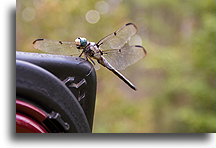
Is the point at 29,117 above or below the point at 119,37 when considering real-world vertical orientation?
below

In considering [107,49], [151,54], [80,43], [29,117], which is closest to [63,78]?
[29,117]

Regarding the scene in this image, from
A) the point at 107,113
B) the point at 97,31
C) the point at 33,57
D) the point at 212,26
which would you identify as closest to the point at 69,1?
the point at 97,31

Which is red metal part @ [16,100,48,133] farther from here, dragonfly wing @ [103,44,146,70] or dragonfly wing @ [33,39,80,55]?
dragonfly wing @ [103,44,146,70]

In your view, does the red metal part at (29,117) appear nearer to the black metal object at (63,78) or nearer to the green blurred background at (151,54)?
the black metal object at (63,78)

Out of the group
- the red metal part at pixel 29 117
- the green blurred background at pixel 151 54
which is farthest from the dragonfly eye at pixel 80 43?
the green blurred background at pixel 151 54

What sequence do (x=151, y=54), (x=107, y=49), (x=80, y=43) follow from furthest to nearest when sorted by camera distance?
(x=151, y=54) < (x=107, y=49) < (x=80, y=43)

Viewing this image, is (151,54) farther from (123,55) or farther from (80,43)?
(80,43)
